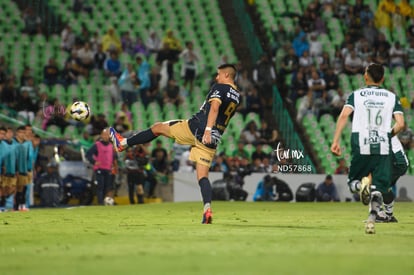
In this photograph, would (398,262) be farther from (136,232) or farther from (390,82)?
(390,82)

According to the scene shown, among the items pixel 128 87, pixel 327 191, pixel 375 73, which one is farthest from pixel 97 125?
pixel 375 73

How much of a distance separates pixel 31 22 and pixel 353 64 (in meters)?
11.2

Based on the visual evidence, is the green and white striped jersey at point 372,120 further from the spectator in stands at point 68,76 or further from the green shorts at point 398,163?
the spectator in stands at point 68,76

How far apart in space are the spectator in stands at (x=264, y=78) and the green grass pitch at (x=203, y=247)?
54.2 feet

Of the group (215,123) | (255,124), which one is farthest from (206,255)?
(255,124)

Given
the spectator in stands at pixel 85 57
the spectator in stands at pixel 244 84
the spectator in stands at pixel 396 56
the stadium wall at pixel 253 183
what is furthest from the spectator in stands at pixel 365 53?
the spectator in stands at pixel 85 57

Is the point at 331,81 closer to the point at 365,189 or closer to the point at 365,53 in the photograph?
the point at 365,53

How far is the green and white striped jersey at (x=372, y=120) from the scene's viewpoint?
40.7 ft

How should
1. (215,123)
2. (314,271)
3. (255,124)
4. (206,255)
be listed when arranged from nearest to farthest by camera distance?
(314,271)
(206,255)
(215,123)
(255,124)

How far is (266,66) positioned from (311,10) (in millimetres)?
4486

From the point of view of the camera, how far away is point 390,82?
3428cm

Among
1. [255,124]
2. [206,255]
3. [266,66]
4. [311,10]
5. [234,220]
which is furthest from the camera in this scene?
[311,10]

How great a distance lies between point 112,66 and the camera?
31562 mm

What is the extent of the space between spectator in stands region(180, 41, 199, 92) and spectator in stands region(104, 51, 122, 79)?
225 cm
